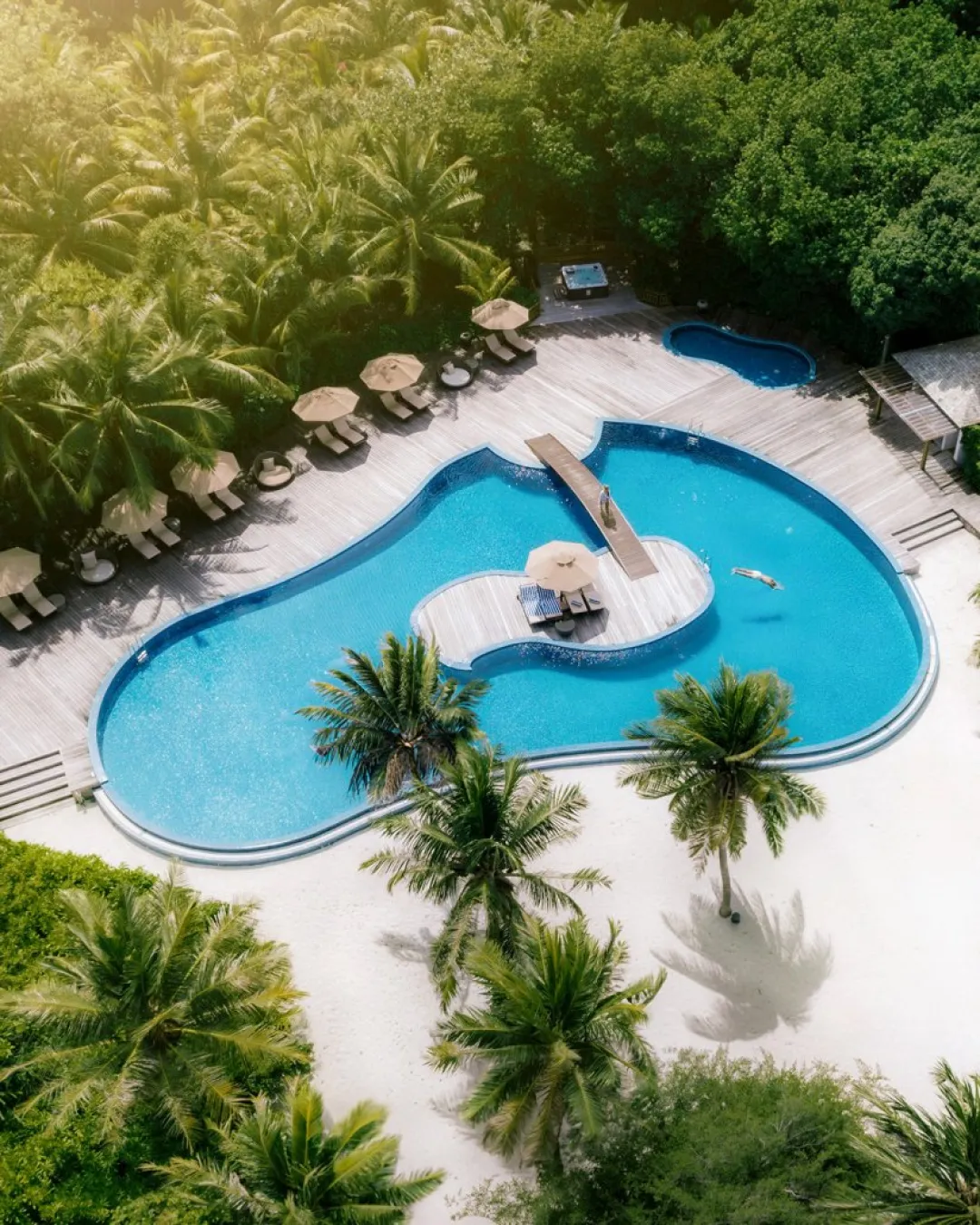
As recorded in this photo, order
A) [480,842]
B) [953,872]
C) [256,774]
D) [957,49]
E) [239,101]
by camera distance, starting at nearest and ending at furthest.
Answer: [480,842]
[953,872]
[256,774]
[957,49]
[239,101]

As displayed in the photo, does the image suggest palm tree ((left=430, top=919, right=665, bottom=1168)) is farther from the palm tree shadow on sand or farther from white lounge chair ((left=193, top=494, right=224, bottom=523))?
white lounge chair ((left=193, top=494, right=224, bottom=523))

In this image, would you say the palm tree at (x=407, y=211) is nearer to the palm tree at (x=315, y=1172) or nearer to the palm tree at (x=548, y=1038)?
the palm tree at (x=548, y=1038)

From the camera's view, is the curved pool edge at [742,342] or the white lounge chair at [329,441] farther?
the curved pool edge at [742,342]

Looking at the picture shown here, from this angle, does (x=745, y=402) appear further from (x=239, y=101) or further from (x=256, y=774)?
(x=239, y=101)

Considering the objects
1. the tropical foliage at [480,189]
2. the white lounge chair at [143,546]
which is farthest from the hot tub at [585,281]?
the white lounge chair at [143,546]

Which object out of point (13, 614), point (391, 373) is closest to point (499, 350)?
point (391, 373)

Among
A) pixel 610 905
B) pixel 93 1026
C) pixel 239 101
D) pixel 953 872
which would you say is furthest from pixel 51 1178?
pixel 239 101

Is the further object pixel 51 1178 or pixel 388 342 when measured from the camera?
pixel 388 342
